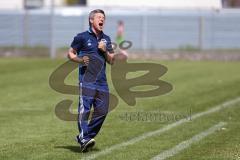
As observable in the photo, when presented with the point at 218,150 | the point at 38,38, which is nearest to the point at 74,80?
the point at 218,150

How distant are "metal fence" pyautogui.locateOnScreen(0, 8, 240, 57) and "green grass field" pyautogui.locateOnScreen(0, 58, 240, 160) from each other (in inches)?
790

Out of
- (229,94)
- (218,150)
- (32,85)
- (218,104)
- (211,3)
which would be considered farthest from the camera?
(211,3)

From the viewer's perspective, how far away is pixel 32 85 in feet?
78.8

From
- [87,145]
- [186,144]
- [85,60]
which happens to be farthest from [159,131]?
[85,60]

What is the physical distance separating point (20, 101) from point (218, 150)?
8812 millimetres

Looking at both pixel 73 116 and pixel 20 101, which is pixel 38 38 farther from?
pixel 73 116

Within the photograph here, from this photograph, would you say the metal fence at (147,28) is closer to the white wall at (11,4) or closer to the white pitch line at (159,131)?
the white wall at (11,4)

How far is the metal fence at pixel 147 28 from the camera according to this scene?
4544cm

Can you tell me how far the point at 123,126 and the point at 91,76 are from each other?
3.27 meters

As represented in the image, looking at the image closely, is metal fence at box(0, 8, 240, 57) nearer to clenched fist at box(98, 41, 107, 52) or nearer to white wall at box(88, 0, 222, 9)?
white wall at box(88, 0, 222, 9)

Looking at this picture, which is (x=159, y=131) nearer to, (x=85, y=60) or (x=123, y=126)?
(x=123, y=126)

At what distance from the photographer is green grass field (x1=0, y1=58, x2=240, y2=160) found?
1108cm

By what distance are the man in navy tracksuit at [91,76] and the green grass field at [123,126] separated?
1.15 feet

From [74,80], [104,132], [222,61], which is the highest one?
[104,132]
